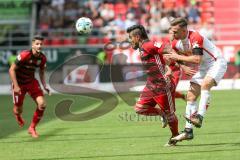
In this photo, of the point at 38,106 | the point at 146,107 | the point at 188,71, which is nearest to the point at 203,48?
the point at 188,71

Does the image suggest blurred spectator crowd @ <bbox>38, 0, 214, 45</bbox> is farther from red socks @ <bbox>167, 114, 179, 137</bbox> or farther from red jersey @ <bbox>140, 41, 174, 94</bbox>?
red socks @ <bbox>167, 114, 179, 137</bbox>

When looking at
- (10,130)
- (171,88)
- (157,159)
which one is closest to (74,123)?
(10,130)

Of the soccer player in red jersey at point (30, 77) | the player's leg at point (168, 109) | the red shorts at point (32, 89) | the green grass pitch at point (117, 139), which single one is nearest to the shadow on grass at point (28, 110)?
the green grass pitch at point (117, 139)

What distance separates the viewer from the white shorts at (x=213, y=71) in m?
11.4

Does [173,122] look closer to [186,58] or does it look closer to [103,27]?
[186,58]

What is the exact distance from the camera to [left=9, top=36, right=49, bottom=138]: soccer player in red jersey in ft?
45.2

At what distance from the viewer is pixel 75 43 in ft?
103

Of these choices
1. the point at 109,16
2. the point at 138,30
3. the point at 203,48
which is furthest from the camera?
the point at 109,16

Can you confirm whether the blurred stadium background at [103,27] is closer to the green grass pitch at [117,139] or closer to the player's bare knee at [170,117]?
the green grass pitch at [117,139]

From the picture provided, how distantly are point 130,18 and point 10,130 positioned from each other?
58.5 feet

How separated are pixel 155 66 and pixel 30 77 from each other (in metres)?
3.90

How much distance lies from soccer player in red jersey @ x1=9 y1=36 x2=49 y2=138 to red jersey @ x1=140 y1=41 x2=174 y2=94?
297 centimetres

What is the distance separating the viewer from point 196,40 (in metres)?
10.9

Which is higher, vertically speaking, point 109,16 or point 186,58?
point 186,58
